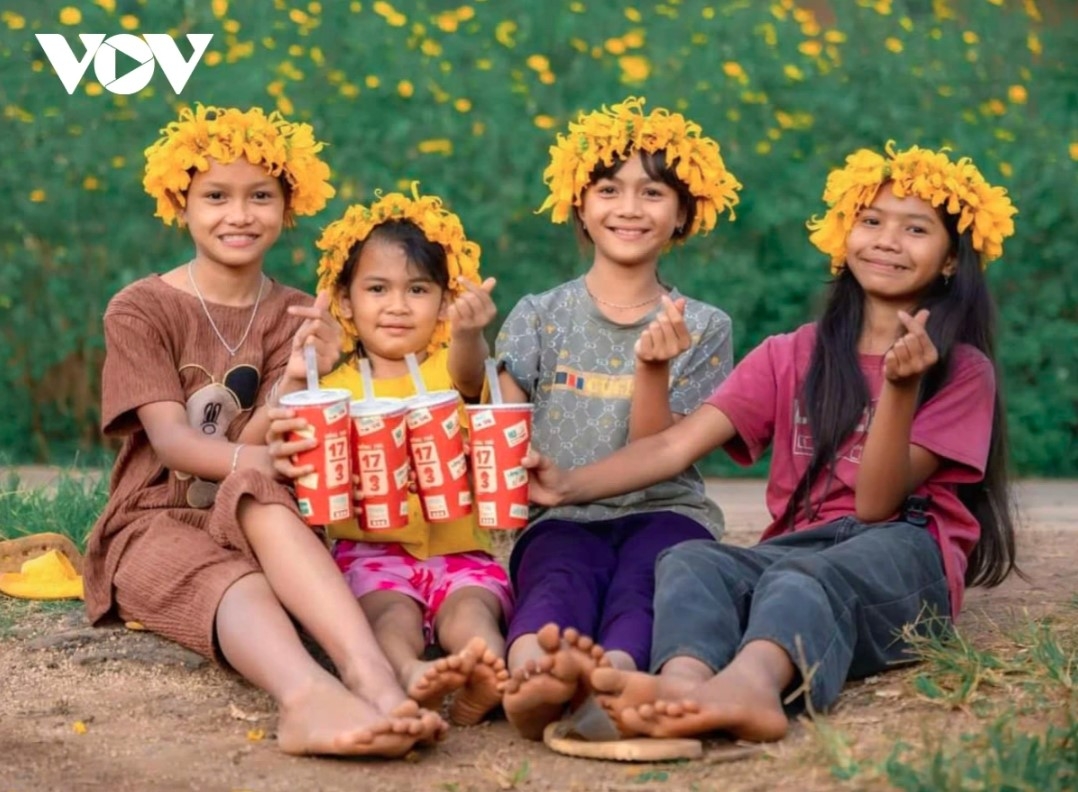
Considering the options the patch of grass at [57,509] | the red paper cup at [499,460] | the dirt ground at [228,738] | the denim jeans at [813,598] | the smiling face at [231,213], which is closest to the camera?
the dirt ground at [228,738]

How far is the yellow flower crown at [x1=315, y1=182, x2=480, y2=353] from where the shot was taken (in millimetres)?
4398

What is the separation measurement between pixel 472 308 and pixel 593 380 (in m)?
0.53

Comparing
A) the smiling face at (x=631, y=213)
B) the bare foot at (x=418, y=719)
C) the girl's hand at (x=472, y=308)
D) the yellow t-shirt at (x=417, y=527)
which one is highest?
the smiling face at (x=631, y=213)

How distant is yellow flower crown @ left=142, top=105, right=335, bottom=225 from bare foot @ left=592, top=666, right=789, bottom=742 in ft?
5.53

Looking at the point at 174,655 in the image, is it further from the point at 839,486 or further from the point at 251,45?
the point at 251,45

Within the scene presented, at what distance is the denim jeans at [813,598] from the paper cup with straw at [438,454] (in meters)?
0.47

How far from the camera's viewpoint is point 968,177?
4.32 meters

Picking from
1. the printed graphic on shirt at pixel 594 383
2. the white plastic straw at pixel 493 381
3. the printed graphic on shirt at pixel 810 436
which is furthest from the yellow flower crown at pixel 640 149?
the white plastic straw at pixel 493 381

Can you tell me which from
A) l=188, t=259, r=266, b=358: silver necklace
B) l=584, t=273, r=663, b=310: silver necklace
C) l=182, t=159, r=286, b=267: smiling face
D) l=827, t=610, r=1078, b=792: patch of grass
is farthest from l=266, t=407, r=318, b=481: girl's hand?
l=827, t=610, r=1078, b=792: patch of grass

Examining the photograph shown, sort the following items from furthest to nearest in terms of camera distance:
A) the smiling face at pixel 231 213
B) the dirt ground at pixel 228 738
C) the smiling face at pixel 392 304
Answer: the smiling face at pixel 231 213 → the smiling face at pixel 392 304 → the dirt ground at pixel 228 738

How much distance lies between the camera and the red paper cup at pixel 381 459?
12.5 ft

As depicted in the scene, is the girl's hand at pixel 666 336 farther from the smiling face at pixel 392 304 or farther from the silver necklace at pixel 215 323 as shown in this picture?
the silver necklace at pixel 215 323

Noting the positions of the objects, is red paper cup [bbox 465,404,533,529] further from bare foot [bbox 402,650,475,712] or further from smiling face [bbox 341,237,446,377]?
smiling face [bbox 341,237,446,377]

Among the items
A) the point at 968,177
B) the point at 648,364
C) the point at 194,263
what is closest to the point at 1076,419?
the point at 968,177
